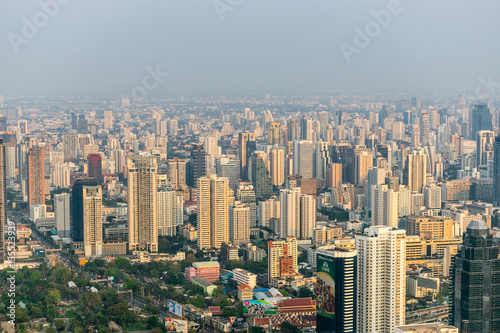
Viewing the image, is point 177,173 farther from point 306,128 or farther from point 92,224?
point 92,224

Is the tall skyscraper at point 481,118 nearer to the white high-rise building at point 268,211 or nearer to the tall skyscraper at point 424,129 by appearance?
the tall skyscraper at point 424,129

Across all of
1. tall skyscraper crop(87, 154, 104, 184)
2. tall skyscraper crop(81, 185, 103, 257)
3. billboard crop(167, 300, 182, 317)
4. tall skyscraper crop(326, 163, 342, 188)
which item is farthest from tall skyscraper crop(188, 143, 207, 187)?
billboard crop(167, 300, 182, 317)

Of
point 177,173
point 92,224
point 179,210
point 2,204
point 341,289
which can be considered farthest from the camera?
point 177,173

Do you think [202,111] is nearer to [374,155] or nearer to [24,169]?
[374,155]

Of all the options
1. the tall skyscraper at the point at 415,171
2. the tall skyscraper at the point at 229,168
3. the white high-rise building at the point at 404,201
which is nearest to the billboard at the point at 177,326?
the white high-rise building at the point at 404,201

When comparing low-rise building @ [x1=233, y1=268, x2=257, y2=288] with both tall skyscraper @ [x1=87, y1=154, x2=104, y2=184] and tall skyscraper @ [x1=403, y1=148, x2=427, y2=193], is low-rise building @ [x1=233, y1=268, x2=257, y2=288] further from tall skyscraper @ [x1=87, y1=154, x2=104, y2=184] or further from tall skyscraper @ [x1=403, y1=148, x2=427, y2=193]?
tall skyscraper @ [x1=87, y1=154, x2=104, y2=184]

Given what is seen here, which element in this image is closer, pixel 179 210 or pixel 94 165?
pixel 179 210

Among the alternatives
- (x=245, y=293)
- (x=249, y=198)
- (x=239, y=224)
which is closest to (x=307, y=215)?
(x=239, y=224)
